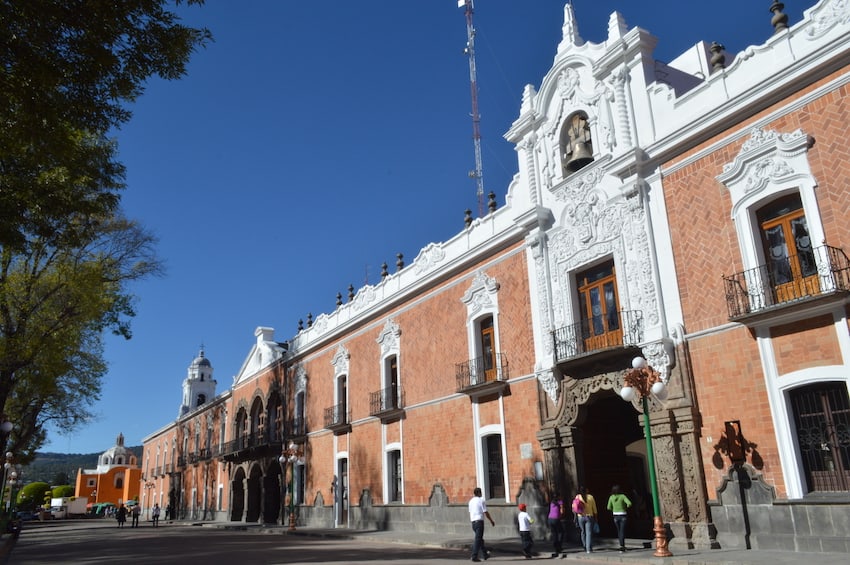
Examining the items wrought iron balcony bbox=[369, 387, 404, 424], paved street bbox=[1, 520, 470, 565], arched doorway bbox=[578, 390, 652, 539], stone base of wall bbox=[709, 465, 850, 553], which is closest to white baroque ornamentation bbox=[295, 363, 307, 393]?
wrought iron balcony bbox=[369, 387, 404, 424]

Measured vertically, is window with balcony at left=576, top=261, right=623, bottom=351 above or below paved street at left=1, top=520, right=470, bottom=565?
above

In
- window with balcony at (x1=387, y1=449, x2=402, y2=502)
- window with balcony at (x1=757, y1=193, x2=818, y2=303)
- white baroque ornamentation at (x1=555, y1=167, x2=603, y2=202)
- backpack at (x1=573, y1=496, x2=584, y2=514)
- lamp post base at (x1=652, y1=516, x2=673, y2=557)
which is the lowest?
lamp post base at (x1=652, y1=516, x2=673, y2=557)

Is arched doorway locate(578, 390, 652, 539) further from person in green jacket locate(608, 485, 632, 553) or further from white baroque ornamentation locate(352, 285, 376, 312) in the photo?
white baroque ornamentation locate(352, 285, 376, 312)

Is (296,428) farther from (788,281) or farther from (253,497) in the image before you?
(788,281)

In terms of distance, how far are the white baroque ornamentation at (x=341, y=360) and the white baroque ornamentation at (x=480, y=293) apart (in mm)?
8485

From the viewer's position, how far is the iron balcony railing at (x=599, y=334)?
14141 mm

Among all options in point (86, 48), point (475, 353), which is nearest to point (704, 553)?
point (475, 353)

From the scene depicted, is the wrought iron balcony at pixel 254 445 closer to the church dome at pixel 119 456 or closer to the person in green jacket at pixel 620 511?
the person in green jacket at pixel 620 511

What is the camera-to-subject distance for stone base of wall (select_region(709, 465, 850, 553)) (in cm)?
1035

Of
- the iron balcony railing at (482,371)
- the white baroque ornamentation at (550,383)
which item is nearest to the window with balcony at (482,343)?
the iron balcony railing at (482,371)

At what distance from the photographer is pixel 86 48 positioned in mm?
7547

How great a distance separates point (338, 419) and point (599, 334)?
14151mm

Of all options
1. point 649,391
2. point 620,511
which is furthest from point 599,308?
point 620,511

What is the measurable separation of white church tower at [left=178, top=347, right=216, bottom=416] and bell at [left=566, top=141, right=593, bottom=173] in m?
50.4
